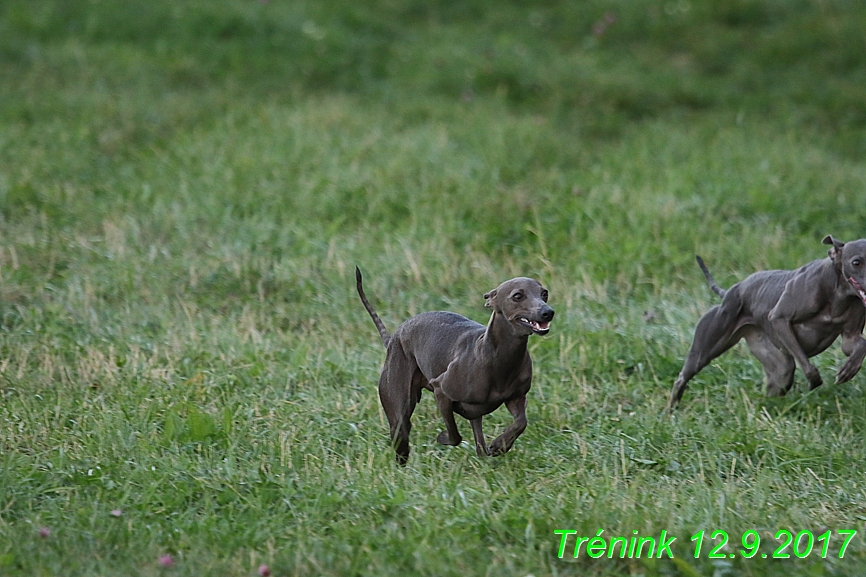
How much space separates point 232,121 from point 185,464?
294 inches

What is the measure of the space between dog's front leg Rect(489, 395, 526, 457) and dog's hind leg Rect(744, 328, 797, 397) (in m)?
1.98

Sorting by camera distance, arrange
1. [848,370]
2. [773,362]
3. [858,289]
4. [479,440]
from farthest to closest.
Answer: [773,362], [848,370], [858,289], [479,440]

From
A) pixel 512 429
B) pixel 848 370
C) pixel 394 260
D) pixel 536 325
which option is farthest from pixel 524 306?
pixel 394 260

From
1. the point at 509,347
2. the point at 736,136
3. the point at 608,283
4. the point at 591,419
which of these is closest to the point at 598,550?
the point at 509,347

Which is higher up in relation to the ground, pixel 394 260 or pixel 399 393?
pixel 399 393

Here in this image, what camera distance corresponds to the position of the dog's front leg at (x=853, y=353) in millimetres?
5555

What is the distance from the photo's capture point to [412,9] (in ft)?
52.6

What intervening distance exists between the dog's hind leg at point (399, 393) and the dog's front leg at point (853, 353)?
2.35m

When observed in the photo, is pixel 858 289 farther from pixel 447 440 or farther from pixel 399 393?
pixel 399 393

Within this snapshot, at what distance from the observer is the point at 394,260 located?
8.35m

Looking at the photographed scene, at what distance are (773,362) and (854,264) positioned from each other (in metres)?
0.93

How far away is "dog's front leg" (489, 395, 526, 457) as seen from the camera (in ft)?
15.6

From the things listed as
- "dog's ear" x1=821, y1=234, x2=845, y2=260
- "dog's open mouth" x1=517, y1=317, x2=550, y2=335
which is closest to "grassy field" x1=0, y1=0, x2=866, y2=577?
"dog's open mouth" x1=517, y1=317, x2=550, y2=335

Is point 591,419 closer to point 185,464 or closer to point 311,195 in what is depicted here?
point 185,464
